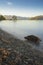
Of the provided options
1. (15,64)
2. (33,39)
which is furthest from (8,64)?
(33,39)

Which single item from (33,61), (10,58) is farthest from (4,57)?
(33,61)

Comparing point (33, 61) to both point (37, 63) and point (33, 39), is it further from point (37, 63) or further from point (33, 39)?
point (33, 39)

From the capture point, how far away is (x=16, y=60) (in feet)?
44.9

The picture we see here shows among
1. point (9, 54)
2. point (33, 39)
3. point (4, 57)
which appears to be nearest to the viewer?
point (4, 57)

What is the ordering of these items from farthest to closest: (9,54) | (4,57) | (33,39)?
(33,39), (9,54), (4,57)

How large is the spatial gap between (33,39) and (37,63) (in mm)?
17394

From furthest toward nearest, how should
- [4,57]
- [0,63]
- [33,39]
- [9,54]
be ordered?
[33,39]
[9,54]
[4,57]
[0,63]

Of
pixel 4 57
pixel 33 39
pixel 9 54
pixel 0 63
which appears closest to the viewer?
pixel 0 63

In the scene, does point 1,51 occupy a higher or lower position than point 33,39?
higher

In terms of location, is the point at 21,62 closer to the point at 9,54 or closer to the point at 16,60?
the point at 16,60

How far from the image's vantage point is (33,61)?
577 inches

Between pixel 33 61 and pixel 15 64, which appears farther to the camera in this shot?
pixel 33 61

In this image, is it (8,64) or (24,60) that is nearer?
(8,64)

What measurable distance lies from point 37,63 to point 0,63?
11.9ft
